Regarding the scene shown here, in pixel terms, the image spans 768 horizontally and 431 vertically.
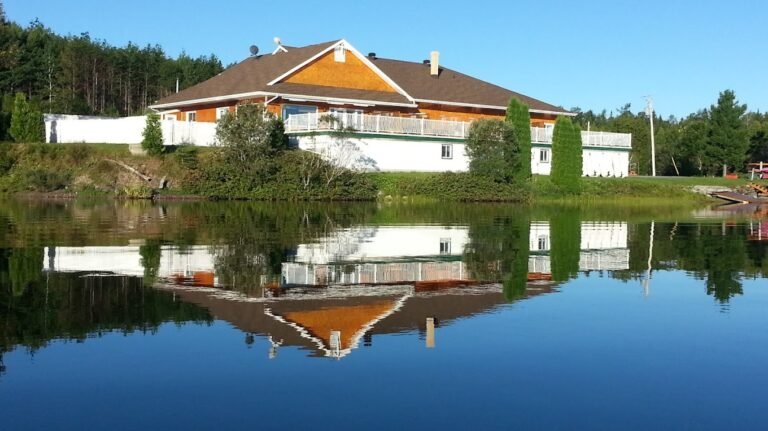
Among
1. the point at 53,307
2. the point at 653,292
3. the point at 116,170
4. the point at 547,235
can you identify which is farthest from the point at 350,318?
the point at 116,170

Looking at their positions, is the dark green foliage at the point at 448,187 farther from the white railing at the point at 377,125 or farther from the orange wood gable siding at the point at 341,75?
the orange wood gable siding at the point at 341,75

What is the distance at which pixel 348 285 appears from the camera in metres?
13.7

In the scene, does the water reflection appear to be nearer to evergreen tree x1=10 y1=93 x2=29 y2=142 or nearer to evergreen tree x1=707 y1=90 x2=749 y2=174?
evergreen tree x1=10 y1=93 x2=29 y2=142

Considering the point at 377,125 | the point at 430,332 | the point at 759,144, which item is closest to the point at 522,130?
the point at 377,125

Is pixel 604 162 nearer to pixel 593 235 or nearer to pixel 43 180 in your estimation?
pixel 43 180

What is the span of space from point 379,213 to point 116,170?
1645 centimetres

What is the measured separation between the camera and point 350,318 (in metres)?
10.9

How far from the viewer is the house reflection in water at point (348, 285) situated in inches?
404

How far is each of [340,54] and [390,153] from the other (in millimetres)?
7948

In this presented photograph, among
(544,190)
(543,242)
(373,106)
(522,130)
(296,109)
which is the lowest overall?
(543,242)

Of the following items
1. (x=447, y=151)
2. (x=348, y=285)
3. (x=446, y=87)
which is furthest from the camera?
(x=446, y=87)

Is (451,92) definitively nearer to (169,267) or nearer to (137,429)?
(169,267)

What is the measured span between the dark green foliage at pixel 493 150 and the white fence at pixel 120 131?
43.6 ft

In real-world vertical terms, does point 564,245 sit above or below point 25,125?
below
